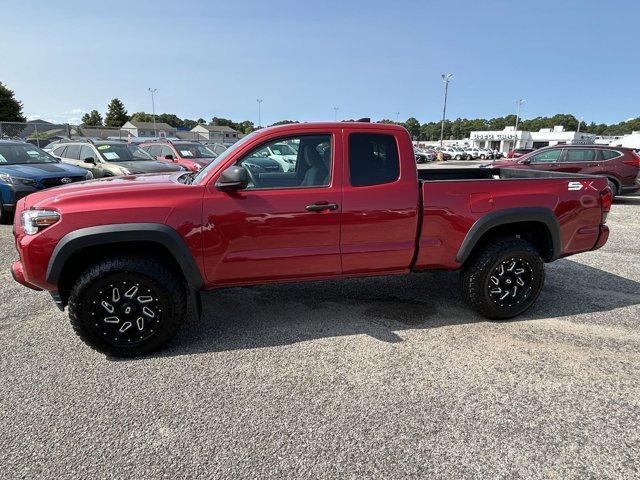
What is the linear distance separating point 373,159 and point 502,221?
4.31 feet

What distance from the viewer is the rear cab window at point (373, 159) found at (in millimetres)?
3598

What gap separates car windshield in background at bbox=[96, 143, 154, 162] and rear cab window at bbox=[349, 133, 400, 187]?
8.83 meters

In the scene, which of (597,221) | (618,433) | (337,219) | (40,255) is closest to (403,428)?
(618,433)

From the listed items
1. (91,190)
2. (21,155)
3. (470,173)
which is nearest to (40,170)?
(21,155)

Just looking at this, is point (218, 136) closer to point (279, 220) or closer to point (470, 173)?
point (470, 173)

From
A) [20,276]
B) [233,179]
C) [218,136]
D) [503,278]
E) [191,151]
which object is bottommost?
[503,278]

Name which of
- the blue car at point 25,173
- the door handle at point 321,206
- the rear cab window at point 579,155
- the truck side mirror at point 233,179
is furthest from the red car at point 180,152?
the rear cab window at point 579,155

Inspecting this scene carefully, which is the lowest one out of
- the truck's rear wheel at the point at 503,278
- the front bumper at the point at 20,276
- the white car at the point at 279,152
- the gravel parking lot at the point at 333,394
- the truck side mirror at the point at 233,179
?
the gravel parking lot at the point at 333,394

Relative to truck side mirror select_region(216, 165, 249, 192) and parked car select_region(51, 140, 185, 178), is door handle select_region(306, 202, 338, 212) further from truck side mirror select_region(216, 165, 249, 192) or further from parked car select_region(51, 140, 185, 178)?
parked car select_region(51, 140, 185, 178)

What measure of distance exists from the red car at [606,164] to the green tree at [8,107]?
245 feet

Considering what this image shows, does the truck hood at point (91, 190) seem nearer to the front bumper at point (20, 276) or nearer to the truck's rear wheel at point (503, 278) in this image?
the front bumper at point (20, 276)

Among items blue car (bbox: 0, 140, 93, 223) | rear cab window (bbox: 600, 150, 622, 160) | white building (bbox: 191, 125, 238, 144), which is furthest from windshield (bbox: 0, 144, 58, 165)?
rear cab window (bbox: 600, 150, 622, 160)

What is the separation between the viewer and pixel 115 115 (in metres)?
93.9

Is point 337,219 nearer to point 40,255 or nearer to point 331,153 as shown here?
point 331,153
